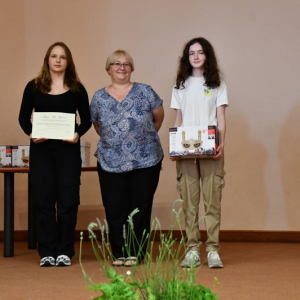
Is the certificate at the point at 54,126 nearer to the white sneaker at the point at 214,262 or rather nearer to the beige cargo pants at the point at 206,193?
the beige cargo pants at the point at 206,193

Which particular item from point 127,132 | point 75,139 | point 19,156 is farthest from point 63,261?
point 19,156

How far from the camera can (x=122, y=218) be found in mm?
3402

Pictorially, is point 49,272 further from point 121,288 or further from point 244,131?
point 244,131

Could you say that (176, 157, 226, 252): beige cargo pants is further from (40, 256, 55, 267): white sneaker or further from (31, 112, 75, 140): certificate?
(40, 256, 55, 267): white sneaker

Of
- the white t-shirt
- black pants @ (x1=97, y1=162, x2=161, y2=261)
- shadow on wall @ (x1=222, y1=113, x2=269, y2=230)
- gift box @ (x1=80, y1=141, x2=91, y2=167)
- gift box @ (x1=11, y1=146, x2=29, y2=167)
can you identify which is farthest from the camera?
shadow on wall @ (x1=222, y1=113, x2=269, y2=230)

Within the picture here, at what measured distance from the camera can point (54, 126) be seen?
327 cm

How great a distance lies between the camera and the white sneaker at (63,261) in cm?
331

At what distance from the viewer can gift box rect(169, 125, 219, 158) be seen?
121 inches

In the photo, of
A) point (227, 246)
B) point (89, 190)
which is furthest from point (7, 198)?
point (227, 246)

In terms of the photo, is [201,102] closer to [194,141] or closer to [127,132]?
[194,141]

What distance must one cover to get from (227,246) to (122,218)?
1.29 metres

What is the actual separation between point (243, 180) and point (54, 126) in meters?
2.09

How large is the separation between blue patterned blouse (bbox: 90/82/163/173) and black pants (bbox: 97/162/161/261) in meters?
0.07

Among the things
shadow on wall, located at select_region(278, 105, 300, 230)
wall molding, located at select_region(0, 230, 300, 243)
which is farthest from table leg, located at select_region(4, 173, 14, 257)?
shadow on wall, located at select_region(278, 105, 300, 230)
